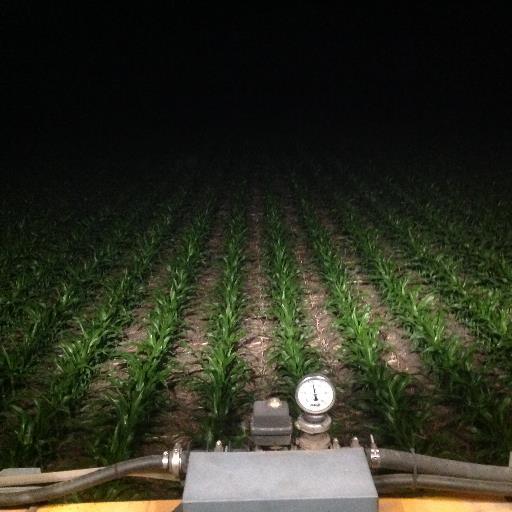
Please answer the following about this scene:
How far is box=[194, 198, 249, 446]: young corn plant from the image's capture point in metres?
3.75

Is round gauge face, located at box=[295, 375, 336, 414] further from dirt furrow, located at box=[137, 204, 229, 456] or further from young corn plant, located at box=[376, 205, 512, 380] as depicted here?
young corn plant, located at box=[376, 205, 512, 380]

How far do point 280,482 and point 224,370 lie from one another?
2673 mm

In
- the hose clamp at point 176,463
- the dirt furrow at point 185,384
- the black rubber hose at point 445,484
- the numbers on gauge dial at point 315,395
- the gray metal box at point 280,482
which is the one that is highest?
the dirt furrow at point 185,384

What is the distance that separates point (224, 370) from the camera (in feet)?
14.3

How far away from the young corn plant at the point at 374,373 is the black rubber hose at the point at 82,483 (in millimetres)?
1830

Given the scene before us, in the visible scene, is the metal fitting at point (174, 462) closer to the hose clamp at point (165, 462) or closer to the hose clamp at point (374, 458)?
the hose clamp at point (165, 462)

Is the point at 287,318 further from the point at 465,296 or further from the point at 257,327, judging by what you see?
the point at 465,296

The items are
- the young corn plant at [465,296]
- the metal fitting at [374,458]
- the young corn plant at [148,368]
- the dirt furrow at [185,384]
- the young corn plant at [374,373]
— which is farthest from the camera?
the young corn plant at [465,296]

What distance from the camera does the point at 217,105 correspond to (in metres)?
50.2

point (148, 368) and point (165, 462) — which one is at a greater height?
point (148, 368)

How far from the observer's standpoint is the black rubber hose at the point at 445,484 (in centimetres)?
206


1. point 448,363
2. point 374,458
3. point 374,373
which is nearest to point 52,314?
point 374,373

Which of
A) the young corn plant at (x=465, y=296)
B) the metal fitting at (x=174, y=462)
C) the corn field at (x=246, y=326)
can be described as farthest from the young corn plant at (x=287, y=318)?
the metal fitting at (x=174, y=462)

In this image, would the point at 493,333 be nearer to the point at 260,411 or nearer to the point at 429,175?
the point at 260,411
